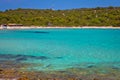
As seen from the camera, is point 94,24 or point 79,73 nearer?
point 79,73

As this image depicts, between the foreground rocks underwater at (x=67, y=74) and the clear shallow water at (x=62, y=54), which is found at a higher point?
the clear shallow water at (x=62, y=54)

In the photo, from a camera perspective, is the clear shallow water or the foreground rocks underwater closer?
the foreground rocks underwater

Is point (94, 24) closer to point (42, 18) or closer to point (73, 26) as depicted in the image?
point (73, 26)

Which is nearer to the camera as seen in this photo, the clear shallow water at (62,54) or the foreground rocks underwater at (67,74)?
the foreground rocks underwater at (67,74)

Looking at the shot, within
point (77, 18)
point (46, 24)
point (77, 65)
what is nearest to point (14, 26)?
point (46, 24)

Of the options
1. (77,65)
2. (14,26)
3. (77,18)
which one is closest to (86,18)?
(77,18)

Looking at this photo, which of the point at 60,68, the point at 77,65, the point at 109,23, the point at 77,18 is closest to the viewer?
the point at 60,68

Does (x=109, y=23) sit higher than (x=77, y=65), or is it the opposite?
(x=109, y=23)

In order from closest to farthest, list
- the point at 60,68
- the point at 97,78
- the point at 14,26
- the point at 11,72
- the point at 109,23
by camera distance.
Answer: the point at 97,78 → the point at 11,72 → the point at 60,68 → the point at 14,26 → the point at 109,23

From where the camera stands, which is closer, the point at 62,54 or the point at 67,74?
the point at 67,74

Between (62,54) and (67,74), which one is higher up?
(62,54)

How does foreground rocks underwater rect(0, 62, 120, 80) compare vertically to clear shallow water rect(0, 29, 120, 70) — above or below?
below

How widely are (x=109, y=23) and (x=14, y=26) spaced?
1523 inches

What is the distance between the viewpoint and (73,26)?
126 metres
